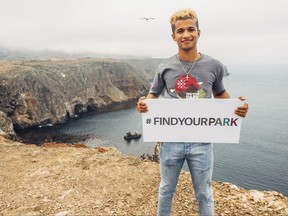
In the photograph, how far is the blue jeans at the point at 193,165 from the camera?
4.23 metres

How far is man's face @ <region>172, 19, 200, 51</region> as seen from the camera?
4102mm

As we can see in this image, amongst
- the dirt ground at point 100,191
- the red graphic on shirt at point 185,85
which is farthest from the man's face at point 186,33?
the dirt ground at point 100,191

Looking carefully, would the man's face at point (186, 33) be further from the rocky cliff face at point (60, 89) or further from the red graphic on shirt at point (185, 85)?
the rocky cliff face at point (60, 89)

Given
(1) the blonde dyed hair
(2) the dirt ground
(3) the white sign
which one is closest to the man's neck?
(1) the blonde dyed hair

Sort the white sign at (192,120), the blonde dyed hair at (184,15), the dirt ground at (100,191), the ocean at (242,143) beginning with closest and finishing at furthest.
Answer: the blonde dyed hair at (184,15), the white sign at (192,120), the dirt ground at (100,191), the ocean at (242,143)

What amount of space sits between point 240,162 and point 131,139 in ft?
78.2

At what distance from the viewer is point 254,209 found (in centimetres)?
714

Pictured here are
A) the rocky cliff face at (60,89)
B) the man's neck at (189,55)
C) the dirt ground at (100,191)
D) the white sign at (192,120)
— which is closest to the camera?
the man's neck at (189,55)

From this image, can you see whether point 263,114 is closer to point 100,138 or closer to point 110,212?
point 100,138

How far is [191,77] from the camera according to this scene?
4.17 meters

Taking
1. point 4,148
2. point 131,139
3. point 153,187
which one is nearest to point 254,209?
point 153,187

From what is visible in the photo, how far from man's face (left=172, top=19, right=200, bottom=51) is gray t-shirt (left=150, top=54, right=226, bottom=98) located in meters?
0.24

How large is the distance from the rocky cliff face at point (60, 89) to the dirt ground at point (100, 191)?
60207 millimetres

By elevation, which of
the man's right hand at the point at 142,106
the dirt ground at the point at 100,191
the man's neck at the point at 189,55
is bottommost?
the dirt ground at the point at 100,191
